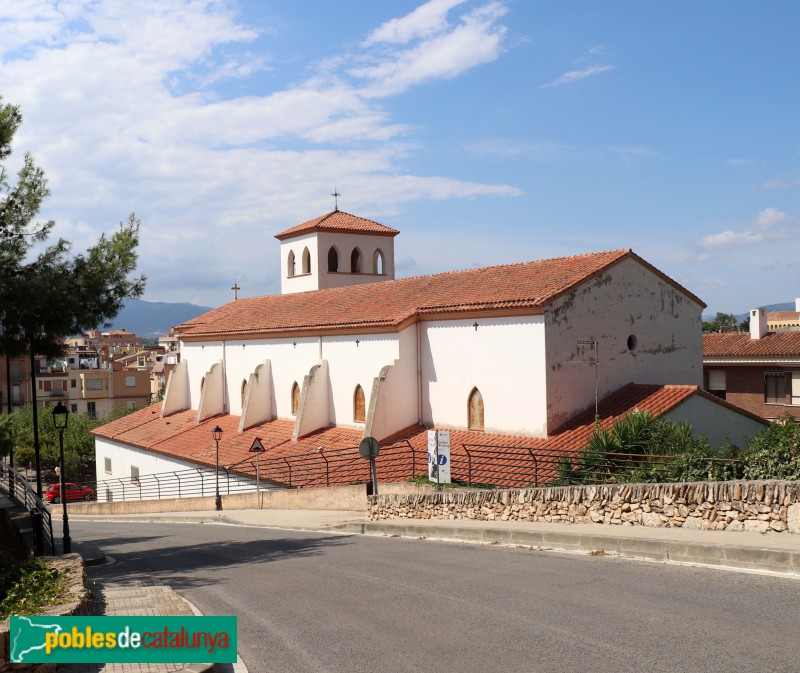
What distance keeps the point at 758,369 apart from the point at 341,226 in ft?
73.8

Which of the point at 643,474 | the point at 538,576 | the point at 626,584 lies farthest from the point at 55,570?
the point at 643,474

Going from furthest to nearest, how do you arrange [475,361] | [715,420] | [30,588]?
1. [475,361]
2. [715,420]
3. [30,588]

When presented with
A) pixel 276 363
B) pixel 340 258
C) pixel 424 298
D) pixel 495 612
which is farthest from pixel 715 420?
pixel 340 258

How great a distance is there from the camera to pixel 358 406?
33156mm

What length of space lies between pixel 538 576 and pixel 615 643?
3.37 metres

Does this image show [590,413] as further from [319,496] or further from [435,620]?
[435,620]

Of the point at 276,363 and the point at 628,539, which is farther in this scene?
the point at 276,363

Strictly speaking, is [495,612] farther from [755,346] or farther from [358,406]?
[755,346]

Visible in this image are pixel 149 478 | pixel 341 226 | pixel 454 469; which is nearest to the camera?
pixel 454 469

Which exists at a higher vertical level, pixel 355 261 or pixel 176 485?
pixel 355 261

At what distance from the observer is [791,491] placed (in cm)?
1166

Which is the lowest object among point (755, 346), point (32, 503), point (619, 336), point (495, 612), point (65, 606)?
point (495, 612)

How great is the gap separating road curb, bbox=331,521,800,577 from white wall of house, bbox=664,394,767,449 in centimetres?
1096

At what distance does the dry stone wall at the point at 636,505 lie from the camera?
468 inches
